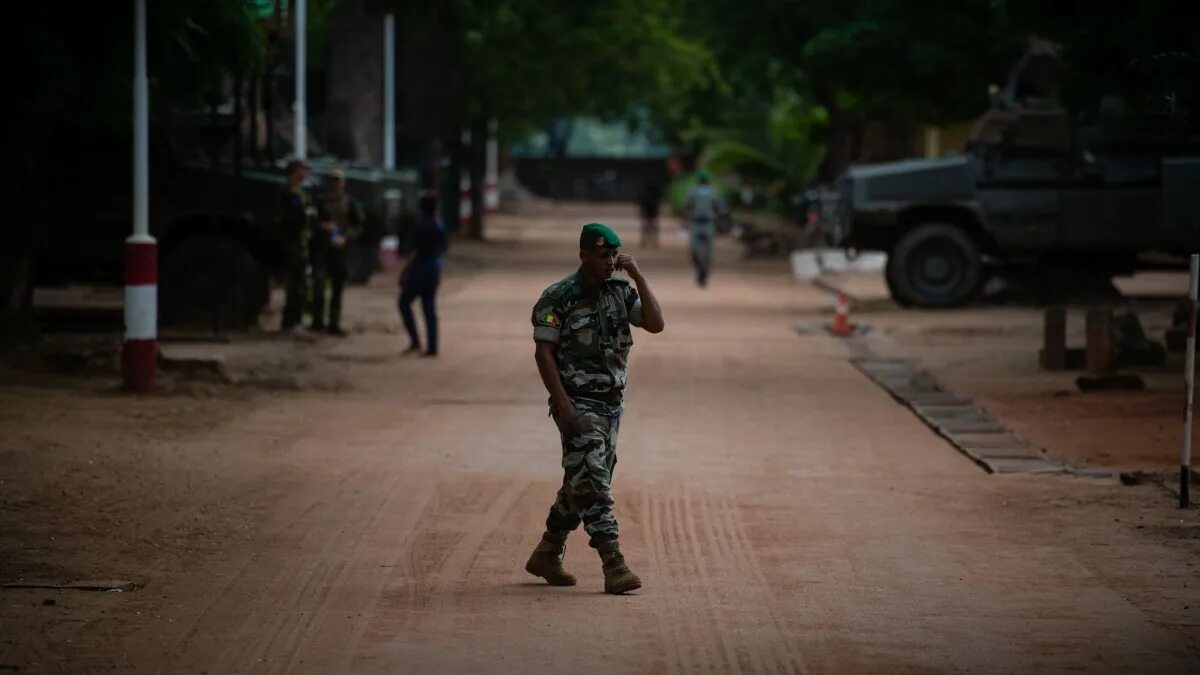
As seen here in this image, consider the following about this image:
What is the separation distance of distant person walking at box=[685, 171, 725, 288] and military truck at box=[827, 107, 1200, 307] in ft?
13.3

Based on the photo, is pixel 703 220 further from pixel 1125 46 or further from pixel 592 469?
pixel 592 469

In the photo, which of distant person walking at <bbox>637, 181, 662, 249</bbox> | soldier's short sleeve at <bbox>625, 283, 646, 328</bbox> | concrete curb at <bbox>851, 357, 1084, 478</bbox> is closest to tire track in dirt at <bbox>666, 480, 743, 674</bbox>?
soldier's short sleeve at <bbox>625, 283, 646, 328</bbox>

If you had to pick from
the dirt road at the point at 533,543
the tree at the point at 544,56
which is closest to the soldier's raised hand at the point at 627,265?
the dirt road at the point at 533,543

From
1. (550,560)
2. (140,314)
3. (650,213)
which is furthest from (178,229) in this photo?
(650,213)

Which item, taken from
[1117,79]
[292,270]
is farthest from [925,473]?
[292,270]

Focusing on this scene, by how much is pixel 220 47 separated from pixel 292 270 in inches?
163

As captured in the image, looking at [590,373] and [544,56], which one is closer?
[590,373]

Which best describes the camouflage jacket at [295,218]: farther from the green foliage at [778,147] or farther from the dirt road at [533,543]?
the green foliage at [778,147]

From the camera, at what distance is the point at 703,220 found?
33.6 meters

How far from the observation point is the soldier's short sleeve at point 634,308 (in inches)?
357

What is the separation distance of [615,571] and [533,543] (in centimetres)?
154

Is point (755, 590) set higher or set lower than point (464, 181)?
lower

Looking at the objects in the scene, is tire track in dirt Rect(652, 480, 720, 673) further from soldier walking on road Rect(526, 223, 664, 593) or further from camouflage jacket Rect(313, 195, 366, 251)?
camouflage jacket Rect(313, 195, 366, 251)

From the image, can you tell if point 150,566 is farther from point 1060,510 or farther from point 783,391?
point 783,391
